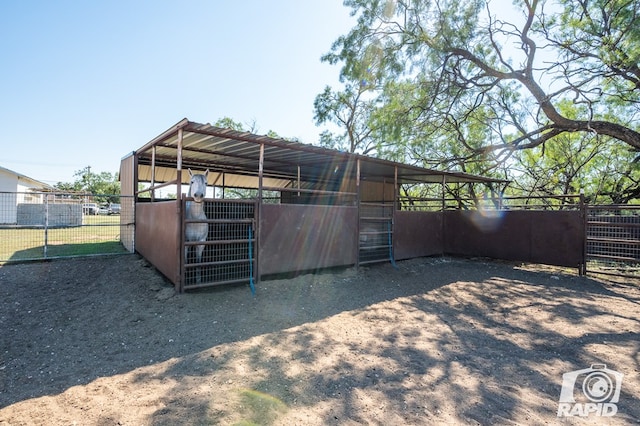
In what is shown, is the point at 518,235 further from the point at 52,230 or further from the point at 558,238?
the point at 52,230

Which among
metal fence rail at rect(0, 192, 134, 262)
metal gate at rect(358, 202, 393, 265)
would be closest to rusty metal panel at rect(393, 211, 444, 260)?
metal gate at rect(358, 202, 393, 265)

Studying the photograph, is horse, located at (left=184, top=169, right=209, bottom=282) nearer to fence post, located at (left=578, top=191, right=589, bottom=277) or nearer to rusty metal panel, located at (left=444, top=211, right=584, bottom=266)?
rusty metal panel, located at (left=444, top=211, right=584, bottom=266)

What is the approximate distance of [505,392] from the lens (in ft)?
7.82

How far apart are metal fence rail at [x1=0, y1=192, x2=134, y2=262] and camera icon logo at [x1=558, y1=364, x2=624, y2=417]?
7.53 meters

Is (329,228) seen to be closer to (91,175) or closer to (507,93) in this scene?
(507,93)

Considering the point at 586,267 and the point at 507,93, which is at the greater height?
the point at 507,93

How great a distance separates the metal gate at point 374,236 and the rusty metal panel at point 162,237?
3681mm

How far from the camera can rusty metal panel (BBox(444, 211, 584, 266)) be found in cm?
694

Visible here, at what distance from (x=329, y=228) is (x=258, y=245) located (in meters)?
1.64

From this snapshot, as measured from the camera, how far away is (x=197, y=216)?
4434 mm

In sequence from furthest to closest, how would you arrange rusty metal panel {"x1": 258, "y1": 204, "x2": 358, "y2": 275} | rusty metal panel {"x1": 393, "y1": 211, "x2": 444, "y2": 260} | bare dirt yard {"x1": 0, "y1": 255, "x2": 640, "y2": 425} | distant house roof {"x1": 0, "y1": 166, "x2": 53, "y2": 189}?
1. distant house roof {"x1": 0, "y1": 166, "x2": 53, "y2": 189}
2. rusty metal panel {"x1": 393, "y1": 211, "x2": 444, "y2": 260}
3. rusty metal panel {"x1": 258, "y1": 204, "x2": 358, "y2": 275}
4. bare dirt yard {"x1": 0, "y1": 255, "x2": 640, "y2": 425}

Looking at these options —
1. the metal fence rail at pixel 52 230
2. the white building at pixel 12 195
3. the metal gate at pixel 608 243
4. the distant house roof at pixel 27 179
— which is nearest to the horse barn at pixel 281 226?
the metal gate at pixel 608 243

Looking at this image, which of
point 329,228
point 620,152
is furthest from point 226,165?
point 620,152

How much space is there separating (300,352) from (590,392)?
94.1 inches
